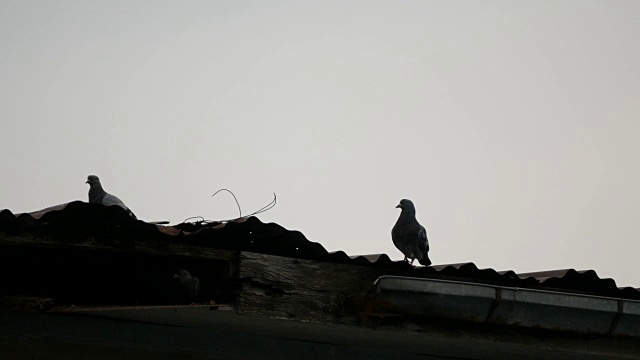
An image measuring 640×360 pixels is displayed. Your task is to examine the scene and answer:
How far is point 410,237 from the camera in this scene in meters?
7.16

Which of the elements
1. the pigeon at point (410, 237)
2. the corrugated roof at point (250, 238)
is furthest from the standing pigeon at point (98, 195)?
the pigeon at point (410, 237)

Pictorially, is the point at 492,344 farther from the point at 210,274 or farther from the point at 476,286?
the point at 210,274

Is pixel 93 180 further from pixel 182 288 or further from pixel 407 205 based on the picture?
pixel 182 288

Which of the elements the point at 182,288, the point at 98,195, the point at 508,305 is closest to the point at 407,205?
the point at 508,305

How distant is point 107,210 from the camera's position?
4.80 m

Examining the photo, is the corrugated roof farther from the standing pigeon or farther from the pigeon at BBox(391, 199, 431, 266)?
the standing pigeon

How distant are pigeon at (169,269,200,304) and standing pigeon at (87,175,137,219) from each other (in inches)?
67.6

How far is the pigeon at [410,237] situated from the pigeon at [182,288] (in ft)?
7.14

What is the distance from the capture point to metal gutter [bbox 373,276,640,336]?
5449 mm

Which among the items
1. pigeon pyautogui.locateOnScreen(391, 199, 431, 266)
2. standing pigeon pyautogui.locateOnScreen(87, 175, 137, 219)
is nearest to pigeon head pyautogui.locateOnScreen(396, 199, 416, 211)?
pigeon pyautogui.locateOnScreen(391, 199, 431, 266)

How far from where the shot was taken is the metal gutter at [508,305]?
5.45m

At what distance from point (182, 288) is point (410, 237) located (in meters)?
2.42

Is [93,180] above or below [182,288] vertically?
above

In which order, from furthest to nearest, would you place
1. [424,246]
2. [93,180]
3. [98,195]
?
[93,180] < [98,195] < [424,246]
